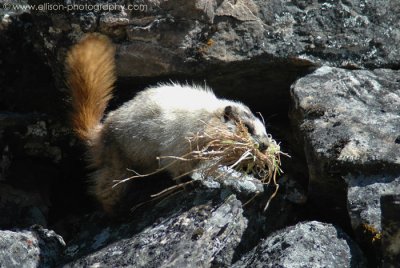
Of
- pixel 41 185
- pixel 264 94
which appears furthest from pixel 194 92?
pixel 41 185

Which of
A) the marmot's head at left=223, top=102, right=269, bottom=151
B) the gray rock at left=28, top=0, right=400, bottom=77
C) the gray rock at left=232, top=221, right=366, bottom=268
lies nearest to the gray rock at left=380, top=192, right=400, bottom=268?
the gray rock at left=232, top=221, right=366, bottom=268

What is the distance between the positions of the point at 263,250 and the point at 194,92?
1.95 meters

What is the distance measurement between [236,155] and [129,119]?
1.02 m

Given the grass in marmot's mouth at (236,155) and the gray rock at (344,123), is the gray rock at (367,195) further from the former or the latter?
the grass in marmot's mouth at (236,155)

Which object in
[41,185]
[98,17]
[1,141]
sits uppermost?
[98,17]

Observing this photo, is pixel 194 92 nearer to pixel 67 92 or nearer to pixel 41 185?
pixel 67 92

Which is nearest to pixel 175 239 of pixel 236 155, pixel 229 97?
pixel 236 155

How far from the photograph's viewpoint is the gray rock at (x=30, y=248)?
529 centimetres

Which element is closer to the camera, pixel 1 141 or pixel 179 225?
pixel 179 225

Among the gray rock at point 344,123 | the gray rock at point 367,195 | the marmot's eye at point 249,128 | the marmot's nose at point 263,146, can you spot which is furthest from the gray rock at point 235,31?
the gray rock at point 367,195

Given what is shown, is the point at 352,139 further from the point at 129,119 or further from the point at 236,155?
the point at 129,119

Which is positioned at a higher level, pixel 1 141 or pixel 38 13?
pixel 38 13

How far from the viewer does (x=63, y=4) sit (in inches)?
241

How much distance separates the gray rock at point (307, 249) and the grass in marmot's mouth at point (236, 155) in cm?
75
